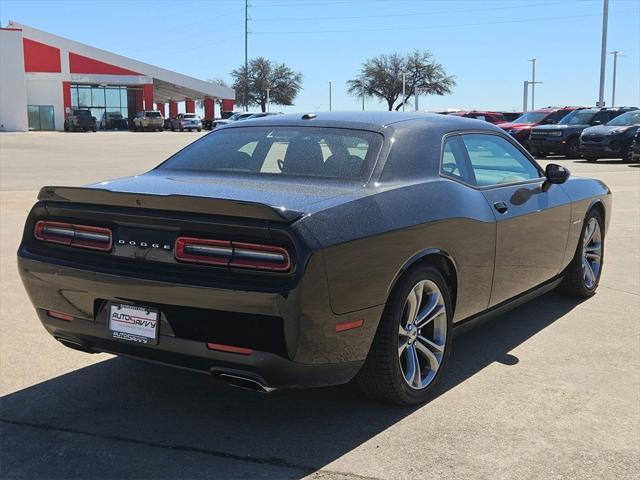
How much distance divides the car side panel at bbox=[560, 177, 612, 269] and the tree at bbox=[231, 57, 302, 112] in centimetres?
8449

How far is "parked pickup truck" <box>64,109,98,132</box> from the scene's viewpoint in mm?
54188

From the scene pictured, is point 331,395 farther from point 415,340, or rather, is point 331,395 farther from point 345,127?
point 345,127

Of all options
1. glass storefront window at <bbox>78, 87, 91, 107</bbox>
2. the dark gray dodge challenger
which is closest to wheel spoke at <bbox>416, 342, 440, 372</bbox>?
the dark gray dodge challenger

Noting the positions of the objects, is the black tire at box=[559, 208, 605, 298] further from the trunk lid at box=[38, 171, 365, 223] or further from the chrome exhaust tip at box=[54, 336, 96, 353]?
the chrome exhaust tip at box=[54, 336, 96, 353]

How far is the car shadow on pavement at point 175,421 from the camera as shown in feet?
10.4

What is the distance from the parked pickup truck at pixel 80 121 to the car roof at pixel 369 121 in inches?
2091

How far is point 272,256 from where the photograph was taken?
3.03 m

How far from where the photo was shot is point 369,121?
4297 millimetres

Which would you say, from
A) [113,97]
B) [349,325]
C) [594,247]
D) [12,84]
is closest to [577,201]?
[594,247]

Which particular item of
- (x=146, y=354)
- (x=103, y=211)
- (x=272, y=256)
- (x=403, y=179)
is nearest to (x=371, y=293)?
(x=272, y=256)

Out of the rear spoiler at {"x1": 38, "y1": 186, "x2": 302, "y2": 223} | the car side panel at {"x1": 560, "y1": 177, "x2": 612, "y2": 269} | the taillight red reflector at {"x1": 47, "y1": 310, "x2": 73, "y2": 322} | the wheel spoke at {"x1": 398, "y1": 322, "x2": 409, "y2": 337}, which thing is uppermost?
the rear spoiler at {"x1": 38, "y1": 186, "x2": 302, "y2": 223}

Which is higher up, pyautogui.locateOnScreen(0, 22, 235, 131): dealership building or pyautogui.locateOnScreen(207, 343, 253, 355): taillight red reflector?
pyautogui.locateOnScreen(0, 22, 235, 131): dealership building

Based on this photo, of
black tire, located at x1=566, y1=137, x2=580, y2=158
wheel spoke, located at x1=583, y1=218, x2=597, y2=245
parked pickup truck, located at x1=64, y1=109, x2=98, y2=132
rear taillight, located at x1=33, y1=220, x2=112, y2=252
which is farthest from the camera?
parked pickup truck, located at x1=64, y1=109, x2=98, y2=132

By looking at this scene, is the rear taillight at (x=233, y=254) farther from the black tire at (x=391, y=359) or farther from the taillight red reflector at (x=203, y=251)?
the black tire at (x=391, y=359)
